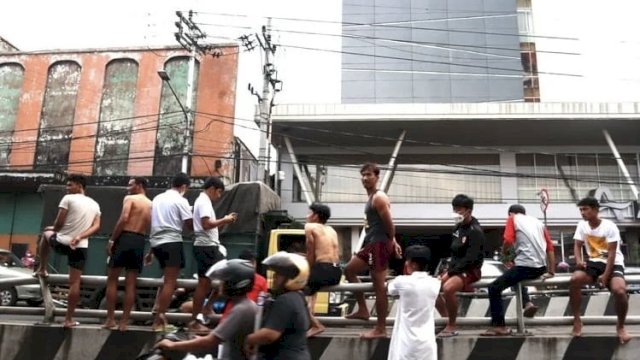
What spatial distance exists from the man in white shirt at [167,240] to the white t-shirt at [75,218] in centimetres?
73

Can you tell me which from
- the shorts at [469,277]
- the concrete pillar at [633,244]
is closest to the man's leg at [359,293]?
the shorts at [469,277]

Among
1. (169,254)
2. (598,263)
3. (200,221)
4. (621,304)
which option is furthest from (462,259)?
(169,254)

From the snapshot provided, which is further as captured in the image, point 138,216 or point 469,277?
point 138,216

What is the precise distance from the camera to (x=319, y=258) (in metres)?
5.47

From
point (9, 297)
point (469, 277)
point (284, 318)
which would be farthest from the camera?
point (9, 297)

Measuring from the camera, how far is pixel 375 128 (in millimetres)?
24188

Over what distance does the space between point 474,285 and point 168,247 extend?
130 inches

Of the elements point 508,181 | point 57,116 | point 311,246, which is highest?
point 57,116

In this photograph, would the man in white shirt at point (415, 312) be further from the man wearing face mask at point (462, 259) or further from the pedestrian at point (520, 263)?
the pedestrian at point (520, 263)

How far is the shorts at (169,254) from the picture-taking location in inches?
220

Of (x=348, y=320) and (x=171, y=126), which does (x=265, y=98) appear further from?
(x=348, y=320)

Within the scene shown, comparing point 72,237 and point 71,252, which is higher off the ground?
point 72,237

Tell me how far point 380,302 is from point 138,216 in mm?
2772

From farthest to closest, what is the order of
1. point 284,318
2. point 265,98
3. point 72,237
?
point 265,98 → point 72,237 → point 284,318
